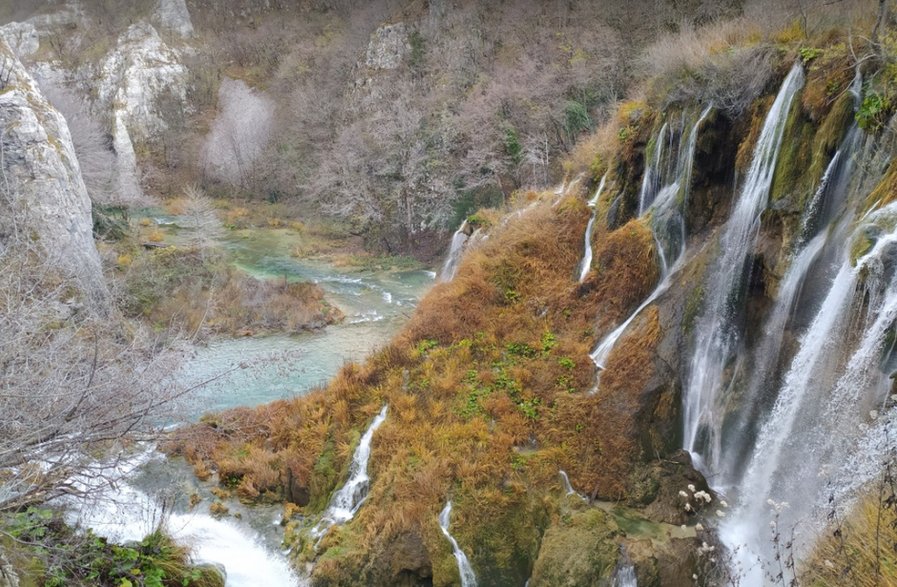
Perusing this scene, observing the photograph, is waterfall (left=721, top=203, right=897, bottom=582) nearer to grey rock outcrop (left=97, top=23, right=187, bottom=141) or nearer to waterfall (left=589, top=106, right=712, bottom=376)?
waterfall (left=589, top=106, right=712, bottom=376)

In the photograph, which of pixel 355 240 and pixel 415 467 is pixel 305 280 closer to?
pixel 355 240

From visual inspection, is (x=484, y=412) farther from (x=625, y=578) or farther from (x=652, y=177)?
(x=652, y=177)

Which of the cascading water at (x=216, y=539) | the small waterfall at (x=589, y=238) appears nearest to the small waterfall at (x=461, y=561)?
the cascading water at (x=216, y=539)

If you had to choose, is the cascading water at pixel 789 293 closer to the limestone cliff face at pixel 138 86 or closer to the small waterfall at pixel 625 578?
the small waterfall at pixel 625 578

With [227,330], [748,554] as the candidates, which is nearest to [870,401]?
[748,554]

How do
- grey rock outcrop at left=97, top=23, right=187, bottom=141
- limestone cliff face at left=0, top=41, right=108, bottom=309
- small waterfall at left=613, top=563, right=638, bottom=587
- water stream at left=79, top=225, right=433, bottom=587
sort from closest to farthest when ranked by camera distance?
small waterfall at left=613, top=563, right=638, bottom=587 → water stream at left=79, top=225, right=433, bottom=587 → limestone cliff face at left=0, top=41, right=108, bottom=309 → grey rock outcrop at left=97, top=23, right=187, bottom=141

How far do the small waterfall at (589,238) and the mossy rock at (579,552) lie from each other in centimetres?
487

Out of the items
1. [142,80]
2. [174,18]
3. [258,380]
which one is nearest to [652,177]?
[258,380]

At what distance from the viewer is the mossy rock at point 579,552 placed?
6.13m

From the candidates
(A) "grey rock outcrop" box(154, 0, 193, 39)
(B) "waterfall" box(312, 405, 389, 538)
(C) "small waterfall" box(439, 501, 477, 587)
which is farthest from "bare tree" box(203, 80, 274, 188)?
(C) "small waterfall" box(439, 501, 477, 587)

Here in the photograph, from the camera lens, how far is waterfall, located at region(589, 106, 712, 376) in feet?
29.7

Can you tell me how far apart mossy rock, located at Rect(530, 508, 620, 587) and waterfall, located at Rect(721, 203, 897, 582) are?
4.51 ft

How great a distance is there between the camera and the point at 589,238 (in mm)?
11422

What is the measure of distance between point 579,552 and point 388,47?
37.4m
